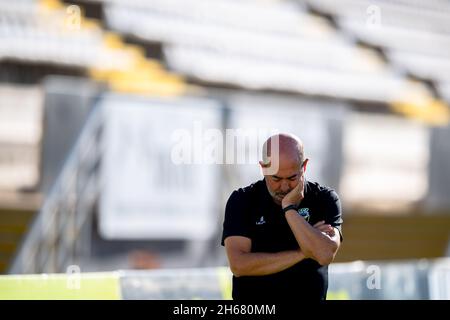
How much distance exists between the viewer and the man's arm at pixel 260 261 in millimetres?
3092

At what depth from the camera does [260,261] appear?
3098 millimetres

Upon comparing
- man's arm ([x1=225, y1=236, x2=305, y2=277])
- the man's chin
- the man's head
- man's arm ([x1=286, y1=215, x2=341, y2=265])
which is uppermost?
the man's head

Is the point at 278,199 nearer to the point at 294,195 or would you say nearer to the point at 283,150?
the point at 294,195

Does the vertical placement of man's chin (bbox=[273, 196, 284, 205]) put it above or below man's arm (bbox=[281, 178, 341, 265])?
above

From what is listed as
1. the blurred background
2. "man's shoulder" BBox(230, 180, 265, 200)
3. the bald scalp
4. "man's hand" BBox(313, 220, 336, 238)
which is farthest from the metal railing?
the bald scalp

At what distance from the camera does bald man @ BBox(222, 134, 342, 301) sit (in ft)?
9.98

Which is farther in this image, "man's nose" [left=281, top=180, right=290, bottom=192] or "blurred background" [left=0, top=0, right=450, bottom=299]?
"blurred background" [left=0, top=0, right=450, bottom=299]

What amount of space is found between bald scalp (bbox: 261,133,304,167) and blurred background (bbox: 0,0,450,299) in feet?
6.80

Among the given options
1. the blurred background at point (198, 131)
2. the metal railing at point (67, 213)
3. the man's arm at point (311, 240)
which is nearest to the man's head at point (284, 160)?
the man's arm at point (311, 240)

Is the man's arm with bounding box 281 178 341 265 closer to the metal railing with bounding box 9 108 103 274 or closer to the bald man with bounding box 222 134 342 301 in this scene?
the bald man with bounding box 222 134 342 301

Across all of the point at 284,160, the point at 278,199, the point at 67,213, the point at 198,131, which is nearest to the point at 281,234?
the point at 278,199

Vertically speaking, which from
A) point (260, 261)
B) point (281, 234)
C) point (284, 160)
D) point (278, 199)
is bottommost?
point (260, 261)

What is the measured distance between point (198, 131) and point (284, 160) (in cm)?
563

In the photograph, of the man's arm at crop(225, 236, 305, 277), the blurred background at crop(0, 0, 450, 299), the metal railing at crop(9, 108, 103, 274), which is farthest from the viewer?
the blurred background at crop(0, 0, 450, 299)
